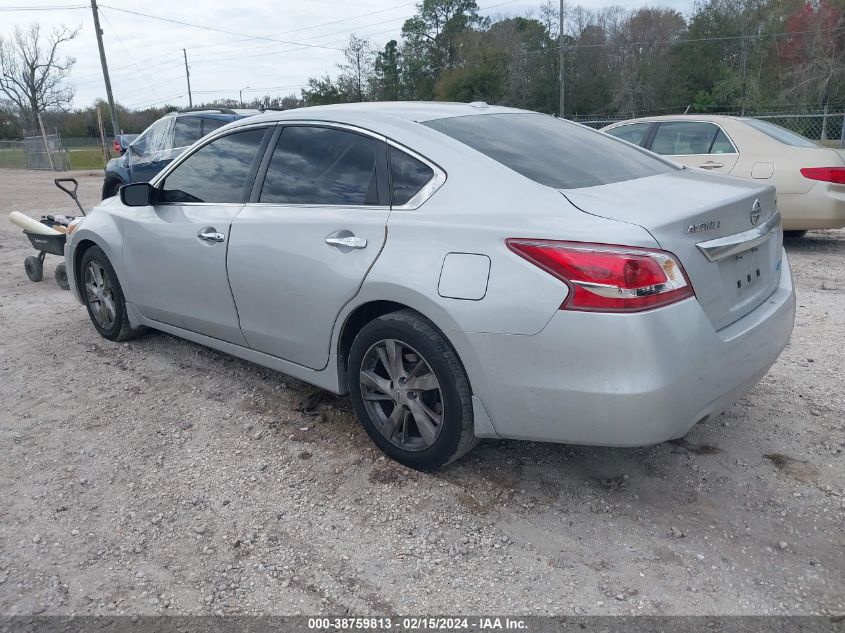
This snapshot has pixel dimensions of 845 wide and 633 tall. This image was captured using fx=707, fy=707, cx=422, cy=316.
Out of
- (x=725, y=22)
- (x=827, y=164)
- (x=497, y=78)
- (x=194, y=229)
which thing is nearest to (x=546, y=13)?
(x=497, y=78)

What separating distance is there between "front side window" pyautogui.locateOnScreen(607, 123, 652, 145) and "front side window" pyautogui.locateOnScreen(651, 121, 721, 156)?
172 millimetres

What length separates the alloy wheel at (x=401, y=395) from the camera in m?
3.08

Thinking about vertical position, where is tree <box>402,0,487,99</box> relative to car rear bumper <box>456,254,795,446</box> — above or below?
above

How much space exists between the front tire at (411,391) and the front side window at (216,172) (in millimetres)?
1339

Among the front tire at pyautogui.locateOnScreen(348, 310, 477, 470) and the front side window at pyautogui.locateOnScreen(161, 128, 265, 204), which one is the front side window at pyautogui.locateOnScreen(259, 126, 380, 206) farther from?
the front tire at pyautogui.locateOnScreen(348, 310, 477, 470)

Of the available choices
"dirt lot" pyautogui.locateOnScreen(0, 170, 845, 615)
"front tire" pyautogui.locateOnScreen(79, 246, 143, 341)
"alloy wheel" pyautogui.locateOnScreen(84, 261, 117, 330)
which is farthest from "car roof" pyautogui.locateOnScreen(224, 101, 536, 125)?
"alloy wheel" pyautogui.locateOnScreen(84, 261, 117, 330)

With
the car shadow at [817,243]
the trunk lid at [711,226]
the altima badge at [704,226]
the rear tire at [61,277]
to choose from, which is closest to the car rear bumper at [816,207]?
the car shadow at [817,243]

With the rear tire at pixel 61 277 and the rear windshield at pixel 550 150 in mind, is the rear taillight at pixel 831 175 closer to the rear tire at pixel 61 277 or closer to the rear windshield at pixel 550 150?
the rear windshield at pixel 550 150

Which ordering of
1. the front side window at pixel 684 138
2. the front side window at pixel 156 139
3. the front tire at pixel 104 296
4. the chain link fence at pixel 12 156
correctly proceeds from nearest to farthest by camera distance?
the front tire at pixel 104 296 → the front side window at pixel 684 138 → the front side window at pixel 156 139 → the chain link fence at pixel 12 156

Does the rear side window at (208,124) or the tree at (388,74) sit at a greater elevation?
the tree at (388,74)

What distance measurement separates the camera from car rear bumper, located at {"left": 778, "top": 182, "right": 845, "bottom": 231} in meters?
7.66

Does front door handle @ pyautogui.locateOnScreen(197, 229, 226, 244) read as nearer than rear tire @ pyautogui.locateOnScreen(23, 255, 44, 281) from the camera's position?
Yes

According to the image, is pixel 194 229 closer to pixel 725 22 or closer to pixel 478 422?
pixel 478 422

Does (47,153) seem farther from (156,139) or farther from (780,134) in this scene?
(780,134)
